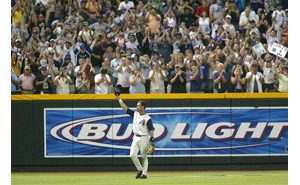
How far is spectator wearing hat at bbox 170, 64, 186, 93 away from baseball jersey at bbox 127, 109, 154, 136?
3.53 meters

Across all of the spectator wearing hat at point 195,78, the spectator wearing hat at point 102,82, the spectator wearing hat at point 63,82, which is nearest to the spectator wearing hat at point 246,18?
the spectator wearing hat at point 195,78

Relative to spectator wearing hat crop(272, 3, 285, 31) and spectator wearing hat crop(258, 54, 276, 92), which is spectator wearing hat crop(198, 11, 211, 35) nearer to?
spectator wearing hat crop(272, 3, 285, 31)

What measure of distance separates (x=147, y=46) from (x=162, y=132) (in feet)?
10.9

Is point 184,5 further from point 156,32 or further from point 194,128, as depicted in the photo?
point 194,128

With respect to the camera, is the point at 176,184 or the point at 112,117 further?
the point at 112,117

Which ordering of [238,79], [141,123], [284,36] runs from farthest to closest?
[284,36] < [238,79] < [141,123]

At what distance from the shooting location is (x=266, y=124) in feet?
77.7

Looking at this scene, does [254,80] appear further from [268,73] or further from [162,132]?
[162,132]

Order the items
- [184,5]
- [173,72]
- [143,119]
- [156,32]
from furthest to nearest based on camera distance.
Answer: [184,5], [156,32], [173,72], [143,119]

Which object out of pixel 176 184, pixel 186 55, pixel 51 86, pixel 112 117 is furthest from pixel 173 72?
pixel 176 184

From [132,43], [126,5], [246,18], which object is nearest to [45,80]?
[132,43]

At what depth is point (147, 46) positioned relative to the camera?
25203mm

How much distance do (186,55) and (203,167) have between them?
366 cm

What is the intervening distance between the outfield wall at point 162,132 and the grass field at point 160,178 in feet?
2.79
